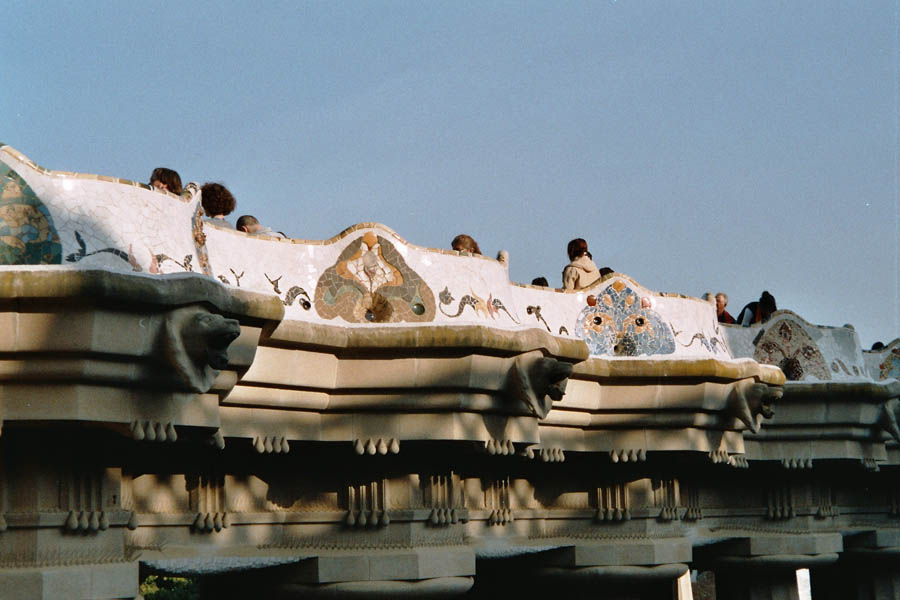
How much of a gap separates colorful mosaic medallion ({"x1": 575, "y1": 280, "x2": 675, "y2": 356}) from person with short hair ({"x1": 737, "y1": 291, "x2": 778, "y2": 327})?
14.0 feet

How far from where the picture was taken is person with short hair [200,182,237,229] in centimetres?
1209

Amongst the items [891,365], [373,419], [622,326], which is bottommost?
[373,419]

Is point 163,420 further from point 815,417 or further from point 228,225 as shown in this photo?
point 815,417

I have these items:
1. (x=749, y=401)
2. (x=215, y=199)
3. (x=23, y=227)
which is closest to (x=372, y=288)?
(x=215, y=199)

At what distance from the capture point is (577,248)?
53.7ft

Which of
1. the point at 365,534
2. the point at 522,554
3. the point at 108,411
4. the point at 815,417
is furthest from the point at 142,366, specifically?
the point at 815,417

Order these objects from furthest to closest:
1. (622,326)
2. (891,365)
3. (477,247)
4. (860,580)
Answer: (860,580)
(891,365)
(622,326)
(477,247)

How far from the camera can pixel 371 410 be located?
11945 mm

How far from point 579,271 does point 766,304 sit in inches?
192

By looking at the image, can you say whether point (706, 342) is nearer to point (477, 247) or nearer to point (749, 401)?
point (749, 401)

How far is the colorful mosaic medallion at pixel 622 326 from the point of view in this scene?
1541 cm

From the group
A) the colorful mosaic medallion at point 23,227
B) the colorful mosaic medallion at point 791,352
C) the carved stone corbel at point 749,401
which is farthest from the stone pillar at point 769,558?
the colorful mosaic medallion at point 23,227

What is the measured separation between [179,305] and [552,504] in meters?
8.01

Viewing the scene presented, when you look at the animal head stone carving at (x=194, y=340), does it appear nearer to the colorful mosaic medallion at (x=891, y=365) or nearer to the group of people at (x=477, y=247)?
the group of people at (x=477, y=247)
